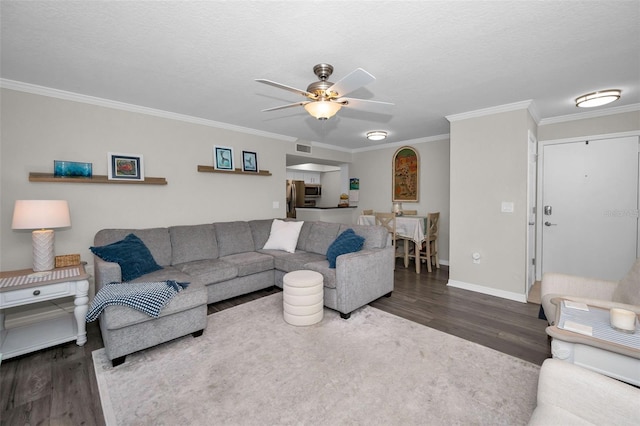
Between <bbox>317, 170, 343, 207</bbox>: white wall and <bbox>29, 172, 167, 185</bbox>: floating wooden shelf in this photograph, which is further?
<bbox>317, 170, 343, 207</bbox>: white wall

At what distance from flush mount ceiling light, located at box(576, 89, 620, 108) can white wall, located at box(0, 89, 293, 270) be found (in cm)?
431

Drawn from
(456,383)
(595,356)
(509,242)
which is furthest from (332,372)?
(509,242)

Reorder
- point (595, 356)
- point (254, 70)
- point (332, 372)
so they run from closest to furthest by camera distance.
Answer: point (595, 356), point (332, 372), point (254, 70)

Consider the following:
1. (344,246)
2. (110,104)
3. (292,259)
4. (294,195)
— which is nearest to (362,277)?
(344,246)

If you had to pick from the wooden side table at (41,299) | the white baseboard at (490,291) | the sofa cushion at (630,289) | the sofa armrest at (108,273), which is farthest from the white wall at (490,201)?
the wooden side table at (41,299)

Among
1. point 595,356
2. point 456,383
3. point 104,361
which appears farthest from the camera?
point 104,361

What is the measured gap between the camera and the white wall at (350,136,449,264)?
518cm

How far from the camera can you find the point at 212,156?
4133 mm

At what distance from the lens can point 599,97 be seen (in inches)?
117

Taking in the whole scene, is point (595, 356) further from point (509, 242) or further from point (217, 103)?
point (217, 103)

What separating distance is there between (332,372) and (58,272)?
2.61 m

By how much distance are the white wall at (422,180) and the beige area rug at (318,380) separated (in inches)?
124

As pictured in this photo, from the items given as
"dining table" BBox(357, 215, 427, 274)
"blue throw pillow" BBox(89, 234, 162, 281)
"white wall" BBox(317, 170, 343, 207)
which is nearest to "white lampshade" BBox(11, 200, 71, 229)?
"blue throw pillow" BBox(89, 234, 162, 281)

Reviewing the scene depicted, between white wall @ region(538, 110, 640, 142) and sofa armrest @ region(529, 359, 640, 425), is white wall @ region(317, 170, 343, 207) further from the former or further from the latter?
sofa armrest @ region(529, 359, 640, 425)
